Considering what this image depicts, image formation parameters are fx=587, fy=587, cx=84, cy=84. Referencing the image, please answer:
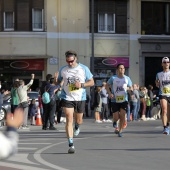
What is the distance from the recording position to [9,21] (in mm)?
36000

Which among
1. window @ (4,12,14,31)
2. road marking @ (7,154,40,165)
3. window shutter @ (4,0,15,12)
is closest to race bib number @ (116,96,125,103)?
road marking @ (7,154,40,165)

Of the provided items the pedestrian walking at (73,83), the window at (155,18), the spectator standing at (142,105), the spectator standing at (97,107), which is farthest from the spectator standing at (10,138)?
the window at (155,18)

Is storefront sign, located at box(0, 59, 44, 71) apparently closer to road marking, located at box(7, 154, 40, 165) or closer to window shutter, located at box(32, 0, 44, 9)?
window shutter, located at box(32, 0, 44, 9)

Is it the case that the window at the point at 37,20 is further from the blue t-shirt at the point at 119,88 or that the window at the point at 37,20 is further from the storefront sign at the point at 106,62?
the blue t-shirt at the point at 119,88

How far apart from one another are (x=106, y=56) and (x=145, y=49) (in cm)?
262

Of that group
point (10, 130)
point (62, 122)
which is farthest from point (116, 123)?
point (10, 130)

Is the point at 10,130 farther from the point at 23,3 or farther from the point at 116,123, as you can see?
the point at 23,3

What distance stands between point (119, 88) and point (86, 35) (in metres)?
21.3

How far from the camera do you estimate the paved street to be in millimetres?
9859

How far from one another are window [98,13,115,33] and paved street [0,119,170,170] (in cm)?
2287

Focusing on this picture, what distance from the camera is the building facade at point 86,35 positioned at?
117ft

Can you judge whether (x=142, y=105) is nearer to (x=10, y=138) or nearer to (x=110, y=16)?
(x=110, y=16)

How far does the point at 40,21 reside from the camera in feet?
119

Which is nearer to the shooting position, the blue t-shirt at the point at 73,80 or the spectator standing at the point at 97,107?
the blue t-shirt at the point at 73,80
